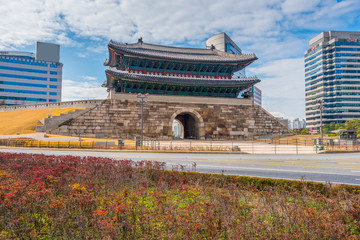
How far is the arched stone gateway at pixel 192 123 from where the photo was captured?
3643cm

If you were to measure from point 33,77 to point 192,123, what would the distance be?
240ft

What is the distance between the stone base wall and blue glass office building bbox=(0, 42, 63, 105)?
66.0 meters

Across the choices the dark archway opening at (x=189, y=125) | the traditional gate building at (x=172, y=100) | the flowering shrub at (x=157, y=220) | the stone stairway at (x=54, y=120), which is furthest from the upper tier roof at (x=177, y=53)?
the flowering shrub at (x=157, y=220)

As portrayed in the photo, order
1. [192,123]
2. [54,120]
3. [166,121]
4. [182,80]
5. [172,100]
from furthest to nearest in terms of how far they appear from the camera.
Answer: [192,123], [182,80], [172,100], [166,121], [54,120]

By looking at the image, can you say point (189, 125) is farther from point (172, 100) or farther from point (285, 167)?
point (285, 167)

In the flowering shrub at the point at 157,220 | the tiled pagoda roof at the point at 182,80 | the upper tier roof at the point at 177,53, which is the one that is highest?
the upper tier roof at the point at 177,53

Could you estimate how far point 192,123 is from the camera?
41.1 m

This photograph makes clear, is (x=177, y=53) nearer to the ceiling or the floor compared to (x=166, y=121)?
nearer to the ceiling

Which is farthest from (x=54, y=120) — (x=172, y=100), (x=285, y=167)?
(x=285, y=167)

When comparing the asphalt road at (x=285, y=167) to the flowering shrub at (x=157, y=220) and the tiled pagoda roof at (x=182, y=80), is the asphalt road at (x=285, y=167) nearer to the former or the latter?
the flowering shrub at (x=157, y=220)

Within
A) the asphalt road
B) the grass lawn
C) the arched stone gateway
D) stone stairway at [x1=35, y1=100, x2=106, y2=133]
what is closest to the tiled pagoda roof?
the arched stone gateway

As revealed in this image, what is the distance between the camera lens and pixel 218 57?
141 feet

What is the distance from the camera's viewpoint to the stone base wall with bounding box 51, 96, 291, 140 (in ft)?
104

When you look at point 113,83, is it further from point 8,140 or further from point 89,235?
point 89,235
